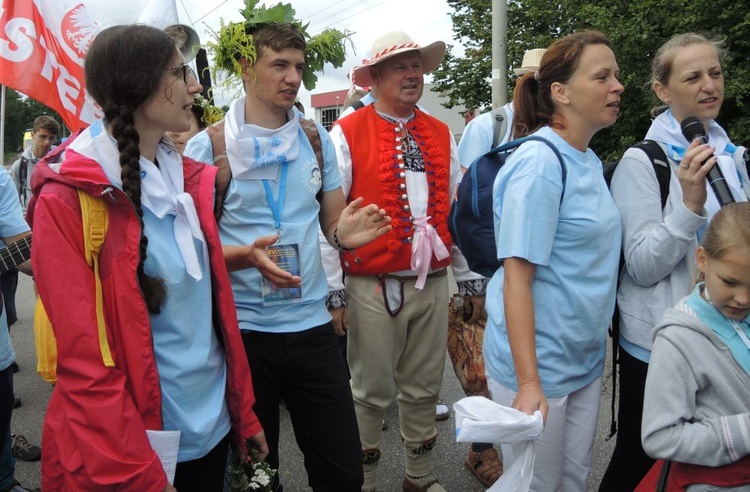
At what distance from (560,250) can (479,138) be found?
1.87 metres

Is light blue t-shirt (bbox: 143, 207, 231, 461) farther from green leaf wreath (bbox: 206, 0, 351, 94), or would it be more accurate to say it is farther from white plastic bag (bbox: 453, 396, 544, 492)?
green leaf wreath (bbox: 206, 0, 351, 94)

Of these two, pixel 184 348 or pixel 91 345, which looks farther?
pixel 184 348

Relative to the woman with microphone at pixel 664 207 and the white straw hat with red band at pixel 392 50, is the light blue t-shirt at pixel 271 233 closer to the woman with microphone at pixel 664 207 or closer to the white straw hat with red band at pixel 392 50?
the white straw hat with red band at pixel 392 50

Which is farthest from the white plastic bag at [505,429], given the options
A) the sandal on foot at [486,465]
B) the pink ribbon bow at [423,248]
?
the sandal on foot at [486,465]

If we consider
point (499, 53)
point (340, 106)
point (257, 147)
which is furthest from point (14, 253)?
point (340, 106)

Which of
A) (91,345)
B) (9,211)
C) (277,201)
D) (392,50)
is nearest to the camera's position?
(91,345)

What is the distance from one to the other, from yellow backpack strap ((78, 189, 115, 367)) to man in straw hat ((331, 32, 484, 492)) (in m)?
1.50

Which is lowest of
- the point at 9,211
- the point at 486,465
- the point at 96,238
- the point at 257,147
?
the point at 486,465

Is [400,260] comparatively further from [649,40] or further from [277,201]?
[649,40]

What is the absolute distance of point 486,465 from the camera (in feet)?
11.2

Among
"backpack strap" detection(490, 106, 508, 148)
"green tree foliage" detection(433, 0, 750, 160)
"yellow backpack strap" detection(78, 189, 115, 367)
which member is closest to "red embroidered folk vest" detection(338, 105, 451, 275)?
"backpack strap" detection(490, 106, 508, 148)

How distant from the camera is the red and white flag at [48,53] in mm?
4527

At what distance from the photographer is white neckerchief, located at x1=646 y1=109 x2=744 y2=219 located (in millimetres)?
2301

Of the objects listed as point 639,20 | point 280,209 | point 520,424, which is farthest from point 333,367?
point 639,20
